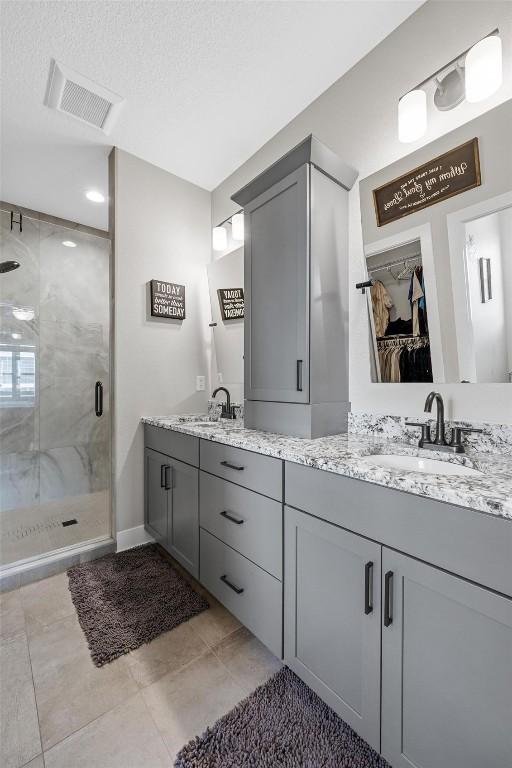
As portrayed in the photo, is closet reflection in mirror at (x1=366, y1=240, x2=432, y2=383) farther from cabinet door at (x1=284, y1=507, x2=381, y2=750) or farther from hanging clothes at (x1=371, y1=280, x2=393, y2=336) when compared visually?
cabinet door at (x1=284, y1=507, x2=381, y2=750)

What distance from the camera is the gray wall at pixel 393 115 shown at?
50.1 inches

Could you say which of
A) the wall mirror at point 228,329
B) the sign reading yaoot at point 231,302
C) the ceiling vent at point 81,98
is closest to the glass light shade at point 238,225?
the wall mirror at point 228,329

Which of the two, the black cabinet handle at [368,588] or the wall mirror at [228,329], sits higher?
the wall mirror at [228,329]

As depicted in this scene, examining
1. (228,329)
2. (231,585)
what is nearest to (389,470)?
(231,585)

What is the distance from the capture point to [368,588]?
931 millimetres

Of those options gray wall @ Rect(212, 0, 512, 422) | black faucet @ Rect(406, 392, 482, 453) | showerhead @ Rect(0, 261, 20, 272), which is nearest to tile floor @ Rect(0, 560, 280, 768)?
black faucet @ Rect(406, 392, 482, 453)

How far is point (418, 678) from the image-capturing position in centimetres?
83

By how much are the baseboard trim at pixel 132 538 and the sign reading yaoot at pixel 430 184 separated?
245 cm

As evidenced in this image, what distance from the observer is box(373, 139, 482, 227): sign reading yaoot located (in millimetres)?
1277

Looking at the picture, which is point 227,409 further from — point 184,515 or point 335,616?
point 335,616

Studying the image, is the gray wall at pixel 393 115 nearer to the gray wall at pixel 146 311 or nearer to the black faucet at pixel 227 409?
the black faucet at pixel 227 409

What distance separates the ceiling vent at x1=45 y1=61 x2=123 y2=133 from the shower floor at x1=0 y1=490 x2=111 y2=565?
9.00 feet

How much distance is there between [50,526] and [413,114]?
3349 mm

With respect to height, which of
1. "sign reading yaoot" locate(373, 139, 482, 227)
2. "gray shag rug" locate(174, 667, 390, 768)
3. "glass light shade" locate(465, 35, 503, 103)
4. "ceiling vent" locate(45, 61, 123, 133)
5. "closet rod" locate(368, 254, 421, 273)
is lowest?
"gray shag rug" locate(174, 667, 390, 768)
